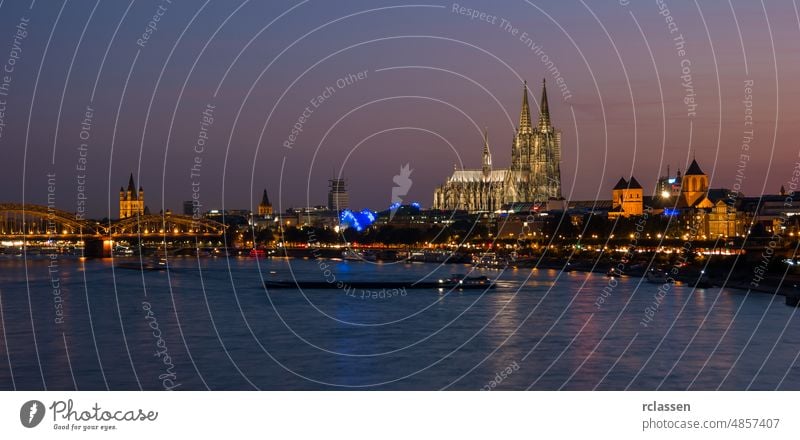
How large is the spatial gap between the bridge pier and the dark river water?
49421mm

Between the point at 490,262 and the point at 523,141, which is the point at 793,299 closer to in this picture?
the point at 490,262

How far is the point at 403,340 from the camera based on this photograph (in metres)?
28.9

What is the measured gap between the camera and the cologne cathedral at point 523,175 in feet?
417

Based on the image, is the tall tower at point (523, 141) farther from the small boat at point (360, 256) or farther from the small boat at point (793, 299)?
the small boat at point (793, 299)

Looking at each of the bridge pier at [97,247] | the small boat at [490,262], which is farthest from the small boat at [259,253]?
the small boat at [490,262]

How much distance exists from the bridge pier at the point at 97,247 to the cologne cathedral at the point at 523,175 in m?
48.2

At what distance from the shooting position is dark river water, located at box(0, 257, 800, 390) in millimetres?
21750

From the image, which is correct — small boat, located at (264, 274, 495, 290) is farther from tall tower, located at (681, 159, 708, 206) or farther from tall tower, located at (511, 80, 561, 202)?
tall tower, located at (511, 80, 561, 202)

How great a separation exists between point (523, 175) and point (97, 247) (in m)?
50.7

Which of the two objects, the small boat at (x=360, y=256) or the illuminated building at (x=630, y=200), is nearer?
the small boat at (x=360, y=256)

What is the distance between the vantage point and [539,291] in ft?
158
